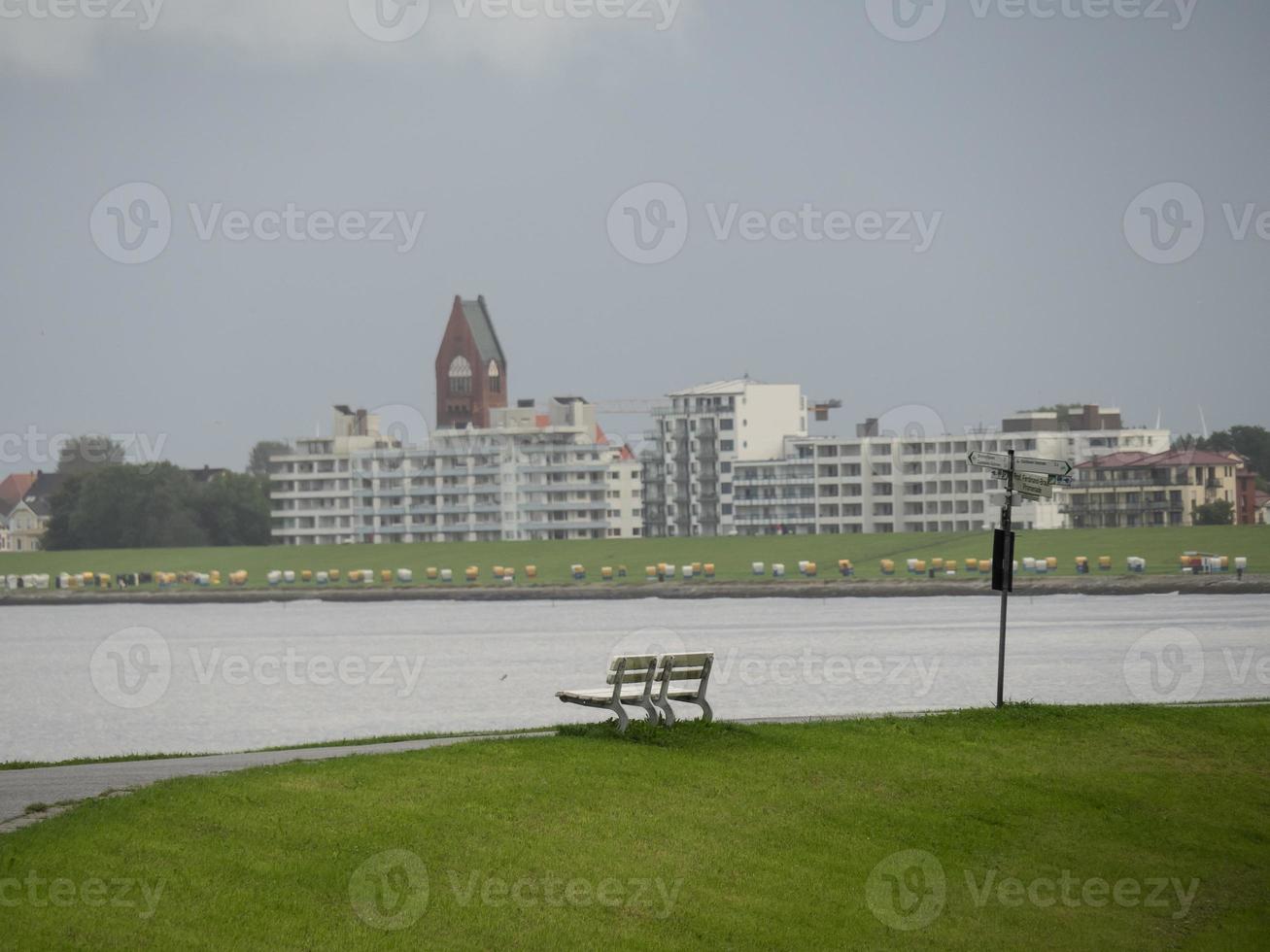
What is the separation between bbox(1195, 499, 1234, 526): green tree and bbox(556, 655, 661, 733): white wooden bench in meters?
137

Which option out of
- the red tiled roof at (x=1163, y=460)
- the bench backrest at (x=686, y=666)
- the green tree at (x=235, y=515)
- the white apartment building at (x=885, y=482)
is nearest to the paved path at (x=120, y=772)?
the bench backrest at (x=686, y=666)

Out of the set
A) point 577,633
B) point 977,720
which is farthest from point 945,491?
point 977,720

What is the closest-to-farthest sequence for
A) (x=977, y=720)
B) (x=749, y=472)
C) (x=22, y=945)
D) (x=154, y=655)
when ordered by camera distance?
(x=22, y=945) → (x=977, y=720) → (x=154, y=655) → (x=749, y=472)

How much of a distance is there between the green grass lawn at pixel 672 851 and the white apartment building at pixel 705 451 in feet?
512

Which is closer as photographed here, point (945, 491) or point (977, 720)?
point (977, 720)

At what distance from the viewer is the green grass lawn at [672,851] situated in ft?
35.5

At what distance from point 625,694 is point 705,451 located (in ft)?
519

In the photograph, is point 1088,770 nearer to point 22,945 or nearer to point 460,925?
point 460,925

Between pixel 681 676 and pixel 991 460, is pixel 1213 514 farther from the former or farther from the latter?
pixel 681 676

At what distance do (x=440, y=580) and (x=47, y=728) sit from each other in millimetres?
112039

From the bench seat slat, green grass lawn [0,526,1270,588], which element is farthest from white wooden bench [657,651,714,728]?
green grass lawn [0,526,1270,588]

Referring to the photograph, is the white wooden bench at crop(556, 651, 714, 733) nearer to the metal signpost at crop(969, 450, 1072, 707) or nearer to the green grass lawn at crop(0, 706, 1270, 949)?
the green grass lawn at crop(0, 706, 1270, 949)

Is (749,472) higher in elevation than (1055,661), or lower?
higher

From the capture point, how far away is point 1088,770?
52.2 ft
